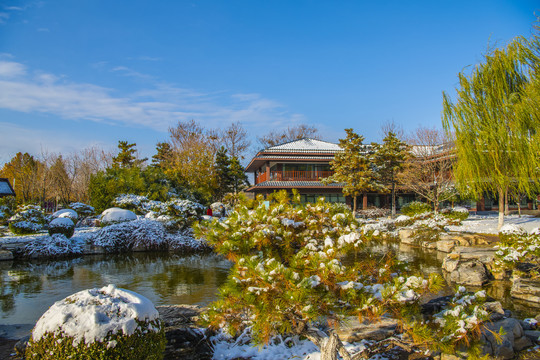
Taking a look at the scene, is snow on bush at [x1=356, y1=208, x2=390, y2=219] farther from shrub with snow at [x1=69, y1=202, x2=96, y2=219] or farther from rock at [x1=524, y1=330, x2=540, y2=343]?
rock at [x1=524, y1=330, x2=540, y2=343]

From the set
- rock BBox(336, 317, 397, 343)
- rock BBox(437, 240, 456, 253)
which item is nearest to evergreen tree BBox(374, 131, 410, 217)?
rock BBox(437, 240, 456, 253)

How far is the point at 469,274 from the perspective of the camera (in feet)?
33.0

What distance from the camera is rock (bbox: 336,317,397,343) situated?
17.5 ft

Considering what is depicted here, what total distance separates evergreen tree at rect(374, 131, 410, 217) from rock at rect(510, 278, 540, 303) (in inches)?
734

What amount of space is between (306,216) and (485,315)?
2.30 metres

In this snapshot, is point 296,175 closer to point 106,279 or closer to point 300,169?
point 300,169

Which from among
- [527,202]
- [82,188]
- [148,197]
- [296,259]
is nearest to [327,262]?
[296,259]

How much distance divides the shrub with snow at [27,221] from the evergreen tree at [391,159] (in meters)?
22.7

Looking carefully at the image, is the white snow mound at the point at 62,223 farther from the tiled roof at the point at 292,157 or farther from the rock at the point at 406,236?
the tiled roof at the point at 292,157

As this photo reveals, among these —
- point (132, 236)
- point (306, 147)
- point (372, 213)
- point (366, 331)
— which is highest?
point (306, 147)

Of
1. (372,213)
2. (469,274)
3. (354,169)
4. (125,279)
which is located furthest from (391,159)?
(125,279)

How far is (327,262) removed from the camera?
11.0ft

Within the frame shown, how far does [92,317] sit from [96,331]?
143mm

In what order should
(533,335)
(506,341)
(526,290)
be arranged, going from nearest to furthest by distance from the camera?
1. (506,341)
2. (533,335)
3. (526,290)
